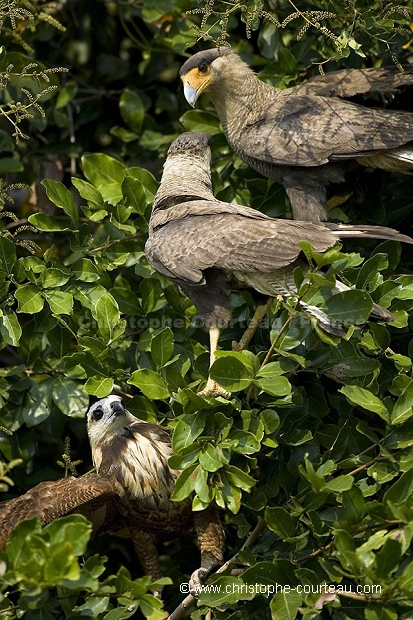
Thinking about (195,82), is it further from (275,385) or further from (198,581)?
(198,581)

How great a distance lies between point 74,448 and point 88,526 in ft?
7.55

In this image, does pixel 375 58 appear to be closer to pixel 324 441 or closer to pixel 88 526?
pixel 324 441

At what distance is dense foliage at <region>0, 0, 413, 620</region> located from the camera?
2.90m

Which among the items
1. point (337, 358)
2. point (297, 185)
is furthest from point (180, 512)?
point (297, 185)

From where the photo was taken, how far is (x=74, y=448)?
4816 millimetres

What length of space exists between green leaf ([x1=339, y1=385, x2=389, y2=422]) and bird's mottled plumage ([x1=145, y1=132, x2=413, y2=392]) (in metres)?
0.20

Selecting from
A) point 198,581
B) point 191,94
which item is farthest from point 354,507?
point 191,94

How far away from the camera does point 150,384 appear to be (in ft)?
11.5

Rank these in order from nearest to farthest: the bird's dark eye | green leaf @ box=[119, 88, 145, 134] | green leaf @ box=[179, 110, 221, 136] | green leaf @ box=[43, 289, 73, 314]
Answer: green leaf @ box=[43, 289, 73, 314] < the bird's dark eye < green leaf @ box=[179, 110, 221, 136] < green leaf @ box=[119, 88, 145, 134]

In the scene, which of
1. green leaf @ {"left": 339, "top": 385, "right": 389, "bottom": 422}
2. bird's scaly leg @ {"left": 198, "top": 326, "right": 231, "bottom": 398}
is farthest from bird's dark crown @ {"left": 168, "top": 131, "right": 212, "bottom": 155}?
green leaf @ {"left": 339, "top": 385, "right": 389, "bottom": 422}

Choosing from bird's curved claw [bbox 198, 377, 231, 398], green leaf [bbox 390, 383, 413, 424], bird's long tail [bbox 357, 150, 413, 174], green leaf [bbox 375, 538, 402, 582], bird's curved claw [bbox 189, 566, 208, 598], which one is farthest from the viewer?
bird's long tail [bbox 357, 150, 413, 174]

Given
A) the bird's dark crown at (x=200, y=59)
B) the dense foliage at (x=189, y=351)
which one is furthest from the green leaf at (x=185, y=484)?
the bird's dark crown at (x=200, y=59)

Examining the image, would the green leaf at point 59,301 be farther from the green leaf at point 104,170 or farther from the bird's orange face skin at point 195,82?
the bird's orange face skin at point 195,82

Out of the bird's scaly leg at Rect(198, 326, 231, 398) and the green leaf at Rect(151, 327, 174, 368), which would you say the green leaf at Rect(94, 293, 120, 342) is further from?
the bird's scaly leg at Rect(198, 326, 231, 398)
